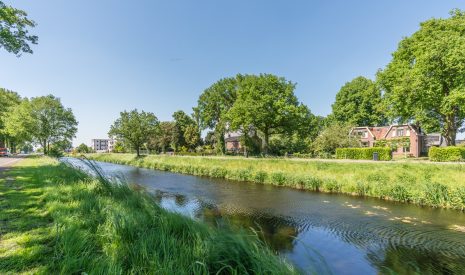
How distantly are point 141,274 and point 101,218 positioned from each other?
2.97 metres

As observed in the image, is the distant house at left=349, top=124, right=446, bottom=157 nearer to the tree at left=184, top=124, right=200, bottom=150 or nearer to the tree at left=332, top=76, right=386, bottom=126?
the tree at left=332, top=76, right=386, bottom=126

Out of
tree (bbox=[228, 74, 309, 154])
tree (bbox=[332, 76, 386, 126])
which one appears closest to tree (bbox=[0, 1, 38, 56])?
tree (bbox=[228, 74, 309, 154])

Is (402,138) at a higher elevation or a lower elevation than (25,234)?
higher

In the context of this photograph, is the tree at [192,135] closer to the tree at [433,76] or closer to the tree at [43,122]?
the tree at [43,122]

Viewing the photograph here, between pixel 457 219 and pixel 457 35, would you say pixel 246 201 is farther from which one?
pixel 457 35

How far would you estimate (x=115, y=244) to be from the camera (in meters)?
4.45

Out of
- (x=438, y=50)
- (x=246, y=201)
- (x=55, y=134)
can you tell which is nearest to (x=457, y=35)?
(x=438, y=50)

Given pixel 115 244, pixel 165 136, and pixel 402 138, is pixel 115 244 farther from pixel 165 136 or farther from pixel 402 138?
pixel 165 136

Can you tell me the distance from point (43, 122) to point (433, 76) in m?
55.0

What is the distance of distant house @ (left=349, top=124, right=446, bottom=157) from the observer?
41.8 metres

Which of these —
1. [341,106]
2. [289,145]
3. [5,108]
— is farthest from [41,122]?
[341,106]

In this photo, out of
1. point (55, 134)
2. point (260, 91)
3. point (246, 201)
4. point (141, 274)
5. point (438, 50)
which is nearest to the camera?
point (141, 274)

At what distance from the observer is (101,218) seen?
5828mm

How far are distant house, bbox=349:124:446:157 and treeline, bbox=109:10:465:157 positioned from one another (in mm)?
2880
